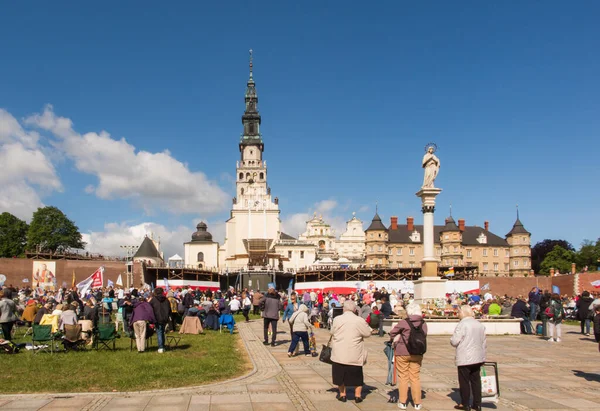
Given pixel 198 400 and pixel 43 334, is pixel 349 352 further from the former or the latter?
pixel 43 334

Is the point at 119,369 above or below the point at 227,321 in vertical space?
above

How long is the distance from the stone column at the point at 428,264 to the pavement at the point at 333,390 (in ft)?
29.3

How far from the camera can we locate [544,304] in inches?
802

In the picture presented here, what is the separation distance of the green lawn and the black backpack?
4.31m

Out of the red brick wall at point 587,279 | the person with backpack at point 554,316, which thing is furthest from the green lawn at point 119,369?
the red brick wall at point 587,279

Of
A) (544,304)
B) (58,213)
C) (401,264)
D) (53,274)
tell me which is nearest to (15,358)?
(544,304)

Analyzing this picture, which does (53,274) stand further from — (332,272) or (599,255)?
(599,255)

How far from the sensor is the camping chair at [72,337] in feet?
47.7

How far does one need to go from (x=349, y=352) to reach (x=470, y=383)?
1.91 m

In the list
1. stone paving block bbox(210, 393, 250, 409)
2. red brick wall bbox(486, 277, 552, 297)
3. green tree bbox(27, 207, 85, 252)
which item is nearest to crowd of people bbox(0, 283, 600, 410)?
stone paving block bbox(210, 393, 250, 409)

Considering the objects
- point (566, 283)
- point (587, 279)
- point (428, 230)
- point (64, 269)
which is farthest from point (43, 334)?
point (566, 283)

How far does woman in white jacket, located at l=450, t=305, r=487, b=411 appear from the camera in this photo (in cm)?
845

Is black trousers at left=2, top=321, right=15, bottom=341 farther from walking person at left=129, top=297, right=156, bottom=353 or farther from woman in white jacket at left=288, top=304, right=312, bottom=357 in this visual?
woman in white jacket at left=288, top=304, right=312, bottom=357

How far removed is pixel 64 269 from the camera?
61.6 metres
